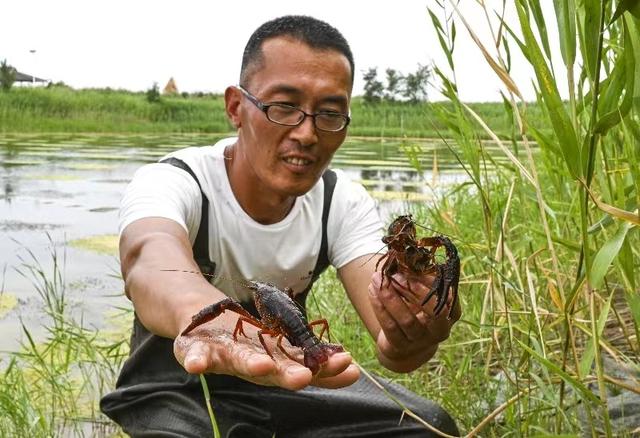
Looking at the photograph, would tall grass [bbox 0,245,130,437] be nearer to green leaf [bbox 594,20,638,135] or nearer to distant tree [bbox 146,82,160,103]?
green leaf [bbox 594,20,638,135]

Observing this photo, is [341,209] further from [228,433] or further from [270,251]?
[228,433]

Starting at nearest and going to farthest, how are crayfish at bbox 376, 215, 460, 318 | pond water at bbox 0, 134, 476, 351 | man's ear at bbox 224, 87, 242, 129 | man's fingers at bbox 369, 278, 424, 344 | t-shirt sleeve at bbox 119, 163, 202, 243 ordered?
crayfish at bbox 376, 215, 460, 318
man's fingers at bbox 369, 278, 424, 344
t-shirt sleeve at bbox 119, 163, 202, 243
man's ear at bbox 224, 87, 242, 129
pond water at bbox 0, 134, 476, 351

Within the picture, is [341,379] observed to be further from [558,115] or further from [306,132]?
A: [306,132]

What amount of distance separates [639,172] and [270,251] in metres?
1.63

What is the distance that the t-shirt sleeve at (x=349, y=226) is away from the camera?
313 cm

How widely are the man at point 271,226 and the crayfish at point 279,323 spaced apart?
2.04ft

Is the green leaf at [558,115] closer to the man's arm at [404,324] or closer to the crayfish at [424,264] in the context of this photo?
the crayfish at [424,264]

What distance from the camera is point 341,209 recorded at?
3.20m

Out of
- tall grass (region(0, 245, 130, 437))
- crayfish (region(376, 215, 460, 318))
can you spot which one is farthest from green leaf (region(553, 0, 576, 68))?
tall grass (region(0, 245, 130, 437))

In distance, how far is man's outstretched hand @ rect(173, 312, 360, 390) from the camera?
1482 millimetres

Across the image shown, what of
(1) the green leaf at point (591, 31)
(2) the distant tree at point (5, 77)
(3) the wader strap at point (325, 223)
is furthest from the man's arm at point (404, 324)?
(2) the distant tree at point (5, 77)

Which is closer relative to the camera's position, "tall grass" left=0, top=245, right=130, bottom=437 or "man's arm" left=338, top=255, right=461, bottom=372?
"man's arm" left=338, top=255, right=461, bottom=372

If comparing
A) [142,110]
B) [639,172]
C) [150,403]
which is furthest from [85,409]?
[142,110]

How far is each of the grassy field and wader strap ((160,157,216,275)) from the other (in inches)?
34.4
